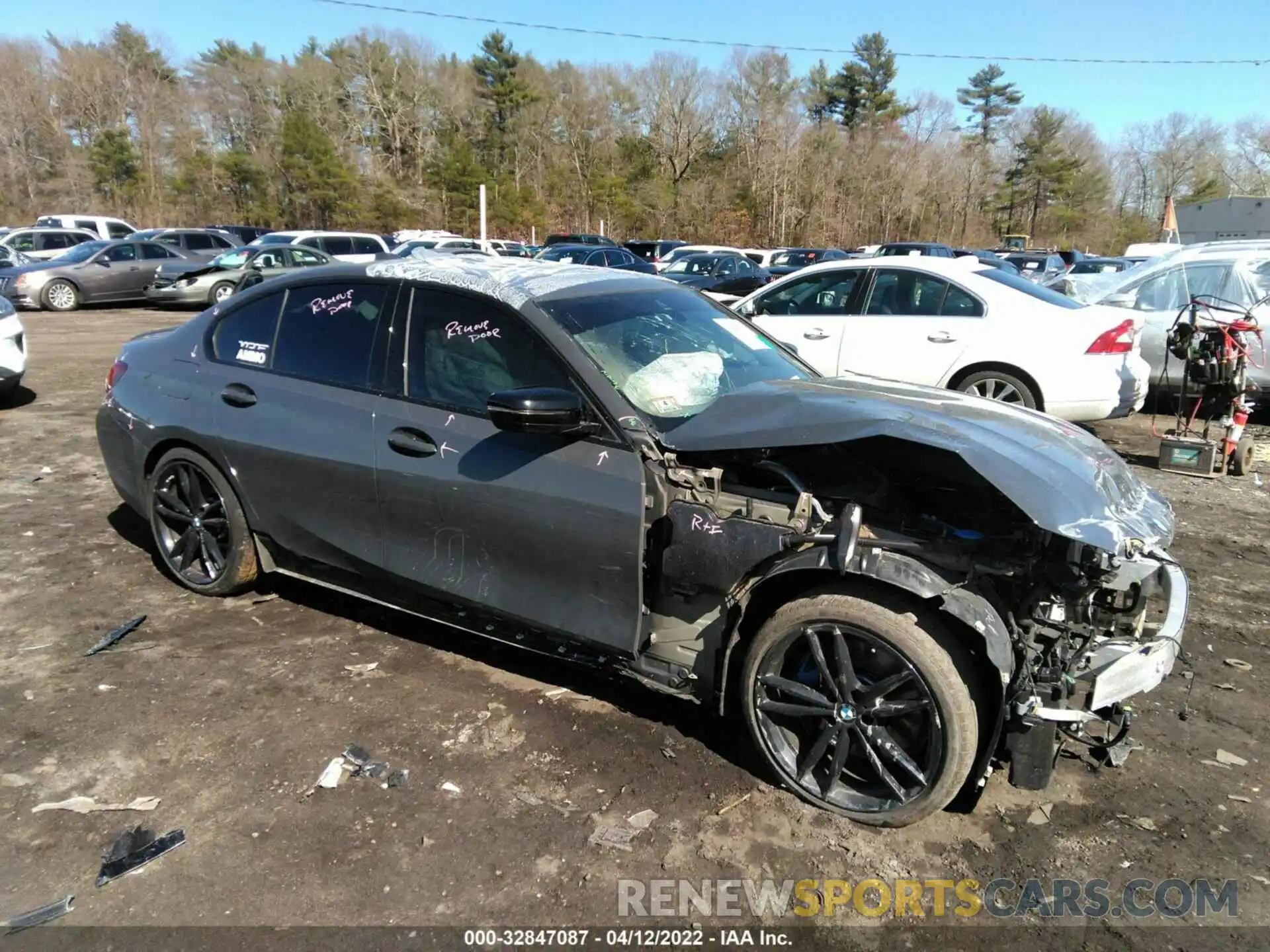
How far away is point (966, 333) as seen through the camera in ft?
24.4

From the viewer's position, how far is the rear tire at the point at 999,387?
7.28 metres

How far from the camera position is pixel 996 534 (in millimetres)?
2803

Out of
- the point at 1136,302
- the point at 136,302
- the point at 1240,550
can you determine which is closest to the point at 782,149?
the point at 136,302

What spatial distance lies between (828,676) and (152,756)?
2.45 m

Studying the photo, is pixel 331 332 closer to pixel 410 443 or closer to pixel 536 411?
pixel 410 443

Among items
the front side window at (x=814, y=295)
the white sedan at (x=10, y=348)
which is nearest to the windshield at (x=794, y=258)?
the front side window at (x=814, y=295)

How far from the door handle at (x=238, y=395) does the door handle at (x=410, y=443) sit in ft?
3.17

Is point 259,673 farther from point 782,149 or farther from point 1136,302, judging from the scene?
point 782,149

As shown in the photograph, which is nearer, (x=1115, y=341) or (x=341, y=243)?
(x=1115, y=341)

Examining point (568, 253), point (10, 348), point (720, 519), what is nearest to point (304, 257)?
point (568, 253)

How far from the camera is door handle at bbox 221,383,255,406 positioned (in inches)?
155

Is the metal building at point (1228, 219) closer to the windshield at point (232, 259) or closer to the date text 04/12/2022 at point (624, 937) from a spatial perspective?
the windshield at point (232, 259)

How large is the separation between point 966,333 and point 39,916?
7330 millimetres

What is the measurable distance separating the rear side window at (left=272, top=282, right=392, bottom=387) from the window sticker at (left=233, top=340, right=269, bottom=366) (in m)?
0.07
